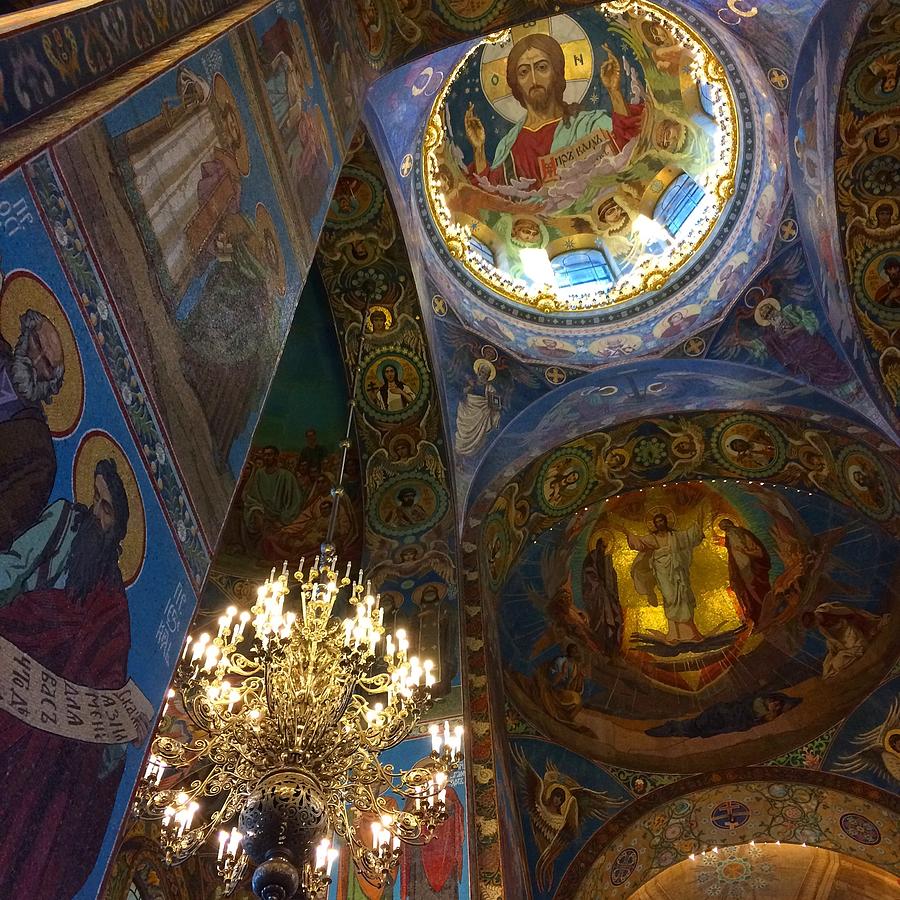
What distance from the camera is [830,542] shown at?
32.9 ft

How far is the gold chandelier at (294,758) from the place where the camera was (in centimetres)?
487

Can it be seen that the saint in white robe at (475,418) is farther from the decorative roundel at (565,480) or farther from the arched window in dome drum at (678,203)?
the arched window in dome drum at (678,203)

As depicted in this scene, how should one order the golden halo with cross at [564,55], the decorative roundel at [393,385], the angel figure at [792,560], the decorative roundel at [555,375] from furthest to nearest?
1. the golden halo with cross at [564,55]
2. the angel figure at [792,560]
3. the decorative roundel at [555,375]
4. the decorative roundel at [393,385]

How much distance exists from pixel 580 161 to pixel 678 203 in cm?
140

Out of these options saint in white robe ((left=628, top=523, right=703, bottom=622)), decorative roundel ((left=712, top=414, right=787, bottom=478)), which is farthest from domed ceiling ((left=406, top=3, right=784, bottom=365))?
saint in white robe ((left=628, top=523, right=703, bottom=622))

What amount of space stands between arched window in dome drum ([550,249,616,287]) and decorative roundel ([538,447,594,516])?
2.21 meters

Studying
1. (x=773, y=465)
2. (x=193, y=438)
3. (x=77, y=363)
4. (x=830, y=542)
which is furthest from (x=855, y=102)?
(x=77, y=363)

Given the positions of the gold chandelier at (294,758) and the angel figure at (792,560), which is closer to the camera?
the gold chandelier at (294,758)

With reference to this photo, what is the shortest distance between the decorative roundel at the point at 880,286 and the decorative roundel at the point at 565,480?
323 cm

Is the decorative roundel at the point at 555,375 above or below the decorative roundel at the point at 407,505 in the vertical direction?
above

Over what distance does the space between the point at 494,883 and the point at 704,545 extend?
17.7 ft

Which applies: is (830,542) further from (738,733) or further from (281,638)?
(281,638)

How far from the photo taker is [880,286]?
340 inches

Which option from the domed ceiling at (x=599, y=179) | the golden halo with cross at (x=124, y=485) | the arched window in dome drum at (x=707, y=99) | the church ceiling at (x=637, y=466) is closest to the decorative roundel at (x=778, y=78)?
the church ceiling at (x=637, y=466)
